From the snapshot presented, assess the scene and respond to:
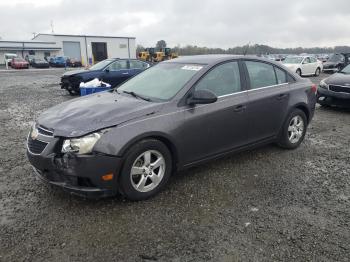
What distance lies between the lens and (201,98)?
12.9ft

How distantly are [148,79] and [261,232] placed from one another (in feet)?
8.86

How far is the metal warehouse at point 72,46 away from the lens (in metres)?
56.3

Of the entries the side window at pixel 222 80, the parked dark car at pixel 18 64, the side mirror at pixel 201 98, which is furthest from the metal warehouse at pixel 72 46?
the side mirror at pixel 201 98

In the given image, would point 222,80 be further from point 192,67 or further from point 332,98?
point 332,98

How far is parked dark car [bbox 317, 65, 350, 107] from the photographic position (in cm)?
867

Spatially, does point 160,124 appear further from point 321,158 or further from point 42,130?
point 321,158

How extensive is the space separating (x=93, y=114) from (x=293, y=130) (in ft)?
11.4

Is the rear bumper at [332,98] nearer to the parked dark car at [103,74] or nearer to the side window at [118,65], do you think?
the parked dark car at [103,74]

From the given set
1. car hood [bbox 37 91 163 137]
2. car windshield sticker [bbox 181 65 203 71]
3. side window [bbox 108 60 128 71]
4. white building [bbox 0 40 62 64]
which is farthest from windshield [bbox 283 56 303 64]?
white building [bbox 0 40 62 64]

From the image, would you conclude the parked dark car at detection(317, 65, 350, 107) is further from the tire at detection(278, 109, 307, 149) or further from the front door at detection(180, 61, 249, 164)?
the front door at detection(180, 61, 249, 164)

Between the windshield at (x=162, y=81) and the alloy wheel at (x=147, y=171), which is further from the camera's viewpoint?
the windshield at (x=162, y=81)

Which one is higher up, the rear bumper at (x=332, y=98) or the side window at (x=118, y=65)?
the side window at (x=118, y=65)

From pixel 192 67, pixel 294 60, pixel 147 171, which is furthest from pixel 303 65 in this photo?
pixel 147 171

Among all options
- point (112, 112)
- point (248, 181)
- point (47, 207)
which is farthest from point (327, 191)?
point (47, 207)
